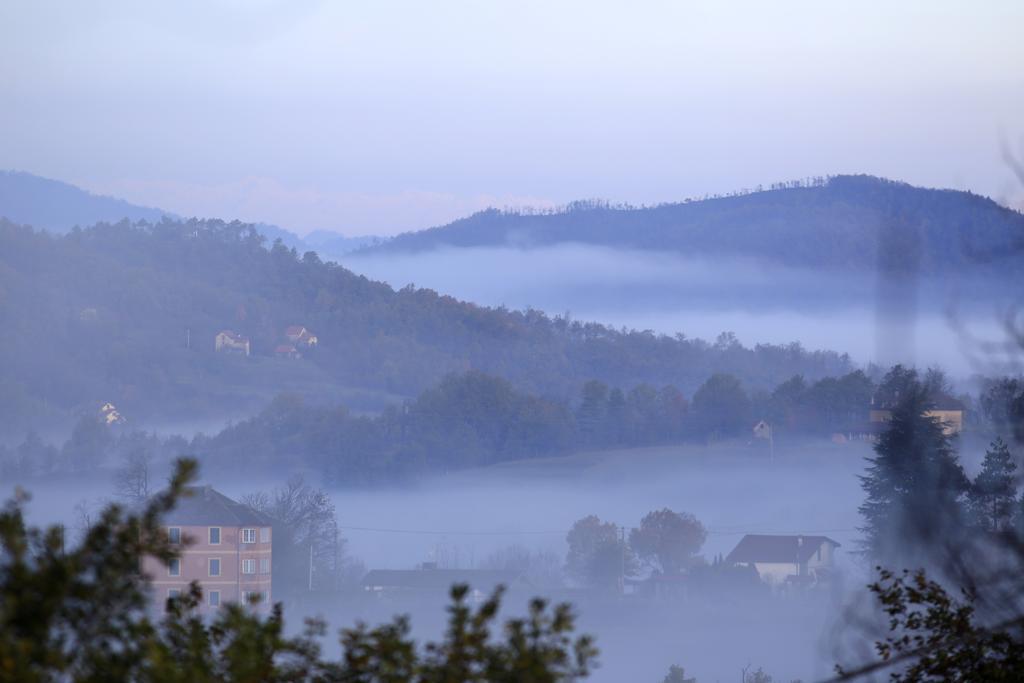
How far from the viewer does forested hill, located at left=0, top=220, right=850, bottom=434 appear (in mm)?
146000

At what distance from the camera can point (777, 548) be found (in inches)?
2763

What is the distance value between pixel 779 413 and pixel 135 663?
117 m

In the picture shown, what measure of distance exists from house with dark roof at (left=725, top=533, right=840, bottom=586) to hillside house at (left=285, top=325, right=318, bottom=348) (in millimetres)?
90689

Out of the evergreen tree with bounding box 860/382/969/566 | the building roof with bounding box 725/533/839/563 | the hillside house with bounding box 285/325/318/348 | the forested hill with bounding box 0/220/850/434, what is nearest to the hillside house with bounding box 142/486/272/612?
the evergreen tree with bounding box 860/382/969/566

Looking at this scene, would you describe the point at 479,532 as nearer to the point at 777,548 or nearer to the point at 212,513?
the point at 777,548

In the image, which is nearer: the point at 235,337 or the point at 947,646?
the point at 947,646

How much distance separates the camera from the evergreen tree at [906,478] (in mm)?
18375

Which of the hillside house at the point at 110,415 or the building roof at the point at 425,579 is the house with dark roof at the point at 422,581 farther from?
the hillside house at the point at 110,415

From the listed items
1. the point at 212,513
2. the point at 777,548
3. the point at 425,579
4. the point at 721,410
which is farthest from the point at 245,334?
the point at 212,513

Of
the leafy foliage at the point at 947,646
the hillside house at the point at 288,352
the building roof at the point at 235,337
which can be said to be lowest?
the leafy foliage at the point at 947,646

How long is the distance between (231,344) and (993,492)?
144m

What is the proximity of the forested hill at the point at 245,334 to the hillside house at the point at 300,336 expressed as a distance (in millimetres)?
895

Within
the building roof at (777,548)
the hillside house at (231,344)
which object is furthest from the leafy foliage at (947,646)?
the hillside house at (231,344)

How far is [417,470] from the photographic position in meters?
117
